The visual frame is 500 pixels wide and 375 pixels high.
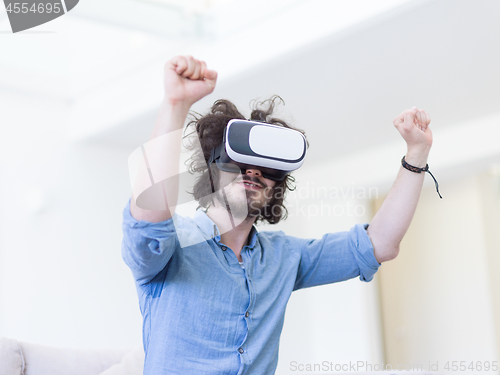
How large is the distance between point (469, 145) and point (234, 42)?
1674mm

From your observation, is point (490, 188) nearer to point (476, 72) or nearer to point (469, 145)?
point (469, 145)

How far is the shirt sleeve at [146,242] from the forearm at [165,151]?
2 centimetres

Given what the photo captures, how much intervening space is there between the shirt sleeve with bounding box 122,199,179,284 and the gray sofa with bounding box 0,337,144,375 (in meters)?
0.86

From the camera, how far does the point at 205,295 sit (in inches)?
39.3

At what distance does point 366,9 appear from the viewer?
2141 mm

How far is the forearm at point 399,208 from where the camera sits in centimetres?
113

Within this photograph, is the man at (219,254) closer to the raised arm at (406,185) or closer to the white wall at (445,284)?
the raised arm at (406,185)

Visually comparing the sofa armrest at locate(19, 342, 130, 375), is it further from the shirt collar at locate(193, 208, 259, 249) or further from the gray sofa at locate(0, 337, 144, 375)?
the shirt collar at locate(193, 208, 259, 249)

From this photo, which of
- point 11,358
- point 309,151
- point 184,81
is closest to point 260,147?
point 184,81

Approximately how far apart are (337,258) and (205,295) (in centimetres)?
35

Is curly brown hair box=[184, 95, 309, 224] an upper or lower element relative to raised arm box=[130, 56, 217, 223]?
lower

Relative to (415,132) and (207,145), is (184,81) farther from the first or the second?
(415,132)

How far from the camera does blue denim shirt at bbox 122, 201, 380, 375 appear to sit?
0.90 meters

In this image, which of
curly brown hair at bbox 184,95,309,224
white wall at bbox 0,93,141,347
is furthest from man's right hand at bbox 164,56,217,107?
white wall at bbox 0,93,141,347
